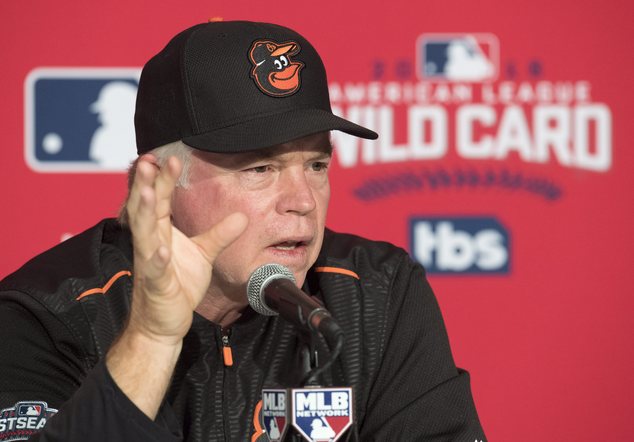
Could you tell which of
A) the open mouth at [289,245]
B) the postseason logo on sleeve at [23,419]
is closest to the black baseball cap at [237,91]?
the open mouth at [289,245]

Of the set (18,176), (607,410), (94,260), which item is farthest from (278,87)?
(607,410)

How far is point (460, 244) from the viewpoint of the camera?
246 centimetres

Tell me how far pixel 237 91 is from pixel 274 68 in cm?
7

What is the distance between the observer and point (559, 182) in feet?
8.11

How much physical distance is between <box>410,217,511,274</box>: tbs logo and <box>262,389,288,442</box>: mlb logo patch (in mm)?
1420

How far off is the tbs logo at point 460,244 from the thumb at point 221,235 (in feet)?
4.31

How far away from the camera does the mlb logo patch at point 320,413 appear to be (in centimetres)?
102

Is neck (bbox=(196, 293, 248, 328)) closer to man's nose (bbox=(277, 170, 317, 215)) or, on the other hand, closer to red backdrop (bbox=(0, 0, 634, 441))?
man's nose (bbox=(277, 170, 317, 215))

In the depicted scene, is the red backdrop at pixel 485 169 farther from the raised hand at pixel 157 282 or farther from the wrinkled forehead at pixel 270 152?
the raised hand at pixel 157 282

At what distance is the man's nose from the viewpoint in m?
1.46

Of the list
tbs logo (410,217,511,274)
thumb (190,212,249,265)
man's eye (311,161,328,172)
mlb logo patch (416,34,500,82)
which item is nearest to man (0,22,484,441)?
man's eye (311,161,328,172)

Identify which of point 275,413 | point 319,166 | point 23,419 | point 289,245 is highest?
point 319,166

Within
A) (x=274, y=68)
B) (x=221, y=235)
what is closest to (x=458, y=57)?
(x=274, y=68)

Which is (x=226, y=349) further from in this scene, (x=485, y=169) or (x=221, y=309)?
(x=485, y=169)
